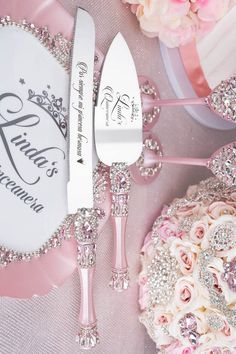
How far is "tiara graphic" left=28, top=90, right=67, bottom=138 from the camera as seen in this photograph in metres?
0.53

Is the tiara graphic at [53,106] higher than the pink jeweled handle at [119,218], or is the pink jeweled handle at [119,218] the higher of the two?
the tiara graphic at [53,106]

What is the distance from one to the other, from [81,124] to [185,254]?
201mm

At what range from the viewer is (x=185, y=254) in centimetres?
62

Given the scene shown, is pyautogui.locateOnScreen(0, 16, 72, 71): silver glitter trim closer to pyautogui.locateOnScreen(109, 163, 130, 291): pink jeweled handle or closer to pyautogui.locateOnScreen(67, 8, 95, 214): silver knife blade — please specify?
pyautogui.locateOnScreen(67, 8, 95, 214): silver knife blade

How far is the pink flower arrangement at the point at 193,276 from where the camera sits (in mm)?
576

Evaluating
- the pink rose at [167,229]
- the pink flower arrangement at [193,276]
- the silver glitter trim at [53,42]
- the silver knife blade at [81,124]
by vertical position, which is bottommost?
the pink flower arrangement at [193,276]

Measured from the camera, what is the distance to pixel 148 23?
2.13ft

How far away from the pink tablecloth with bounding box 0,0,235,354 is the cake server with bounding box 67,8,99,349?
4 cm

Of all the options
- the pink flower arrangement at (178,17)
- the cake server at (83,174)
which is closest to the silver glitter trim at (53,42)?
the cake server at (83,174)

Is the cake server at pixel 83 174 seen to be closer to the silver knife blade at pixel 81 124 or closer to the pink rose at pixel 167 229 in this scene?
the silver knife blade at pixel 81 124

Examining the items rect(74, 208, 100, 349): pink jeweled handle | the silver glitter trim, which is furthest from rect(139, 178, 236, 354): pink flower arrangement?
the silver glitter trim

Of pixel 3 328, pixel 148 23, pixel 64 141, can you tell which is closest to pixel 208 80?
pixel 148 23

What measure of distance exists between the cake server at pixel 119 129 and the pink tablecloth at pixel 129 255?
Answer: 3 centimetres

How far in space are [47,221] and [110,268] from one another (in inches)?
5.4
